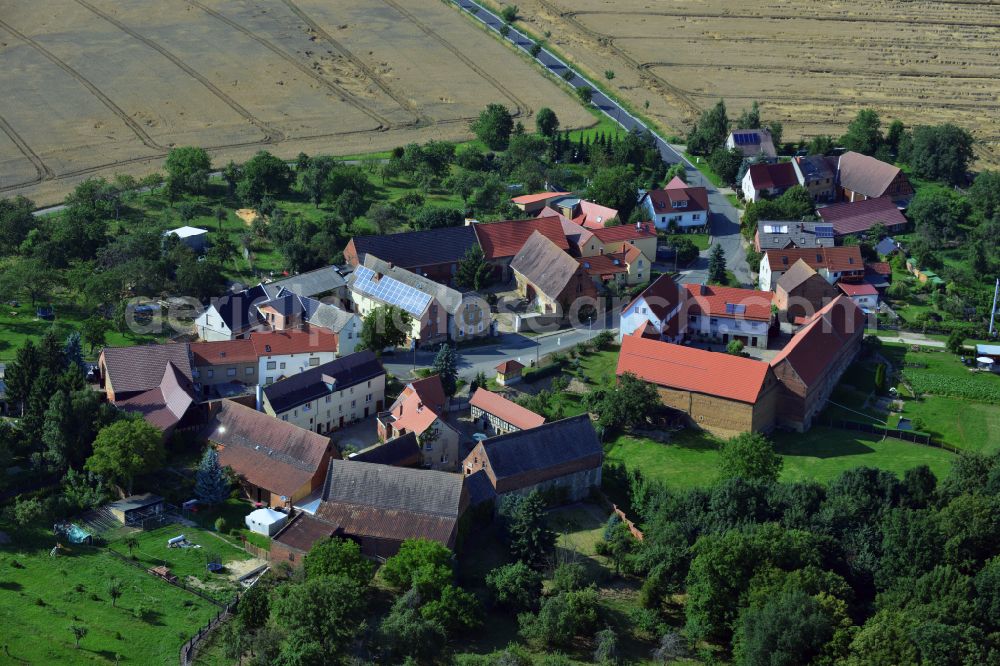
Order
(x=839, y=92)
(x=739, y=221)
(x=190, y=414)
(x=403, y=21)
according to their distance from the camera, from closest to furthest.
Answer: (x=190, y=414)
(x=739, y=221)
(x=839, y=92)
(x=403, y=21)

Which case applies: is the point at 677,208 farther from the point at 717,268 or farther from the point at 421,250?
the point at 421,250

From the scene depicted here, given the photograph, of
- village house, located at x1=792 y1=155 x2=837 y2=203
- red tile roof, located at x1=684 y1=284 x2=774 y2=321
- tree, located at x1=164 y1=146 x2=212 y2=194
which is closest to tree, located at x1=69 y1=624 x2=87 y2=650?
red tile roof, located at x1=684 y1=284 x2=774 y2=321

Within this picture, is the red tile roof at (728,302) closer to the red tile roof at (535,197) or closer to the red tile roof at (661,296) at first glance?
the red tile roof at (661,296)

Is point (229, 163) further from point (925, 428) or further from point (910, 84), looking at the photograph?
point (910, 84)

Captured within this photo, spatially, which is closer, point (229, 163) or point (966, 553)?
point (966, 553)

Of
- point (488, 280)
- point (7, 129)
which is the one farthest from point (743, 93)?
point (7, 129)

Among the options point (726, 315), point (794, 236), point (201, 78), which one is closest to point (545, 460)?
point (726, 315)

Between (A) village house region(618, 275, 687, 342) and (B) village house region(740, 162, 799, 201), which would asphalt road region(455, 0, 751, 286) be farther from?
(A) village house region(618, 275, 687, 342)

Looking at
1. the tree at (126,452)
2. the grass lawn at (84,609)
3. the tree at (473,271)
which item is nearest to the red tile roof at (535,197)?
the tree at (473,271)
